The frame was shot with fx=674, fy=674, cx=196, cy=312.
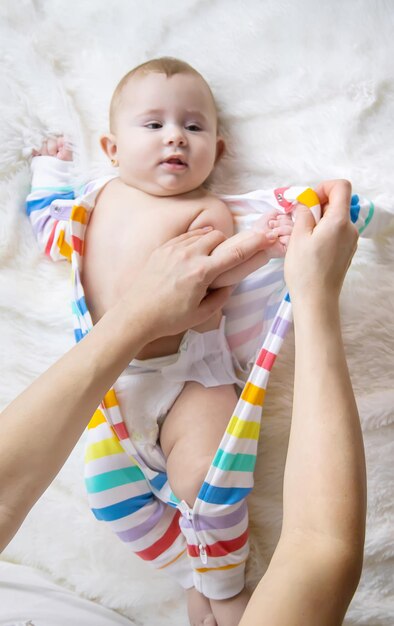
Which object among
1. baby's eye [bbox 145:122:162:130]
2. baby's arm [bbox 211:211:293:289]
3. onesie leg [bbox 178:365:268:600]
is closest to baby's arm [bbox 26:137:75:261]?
baby's eye [bbox 145:122:162:130]

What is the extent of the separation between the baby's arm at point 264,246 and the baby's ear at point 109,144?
0.35 meters

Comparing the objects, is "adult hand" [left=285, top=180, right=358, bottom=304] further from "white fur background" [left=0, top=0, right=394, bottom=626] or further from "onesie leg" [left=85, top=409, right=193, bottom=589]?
"onesie leg" [left=85, top=409, right=193, bottom=589]

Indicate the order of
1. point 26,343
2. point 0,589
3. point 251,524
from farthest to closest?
point 26,343 < point 251,524 < point 0,589

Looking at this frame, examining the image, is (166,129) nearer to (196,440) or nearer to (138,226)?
(138,226)

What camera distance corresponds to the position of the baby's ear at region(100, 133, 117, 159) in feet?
4.13

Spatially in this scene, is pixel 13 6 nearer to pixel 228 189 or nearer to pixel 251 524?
pixel 228 189

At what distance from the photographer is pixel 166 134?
114 cm

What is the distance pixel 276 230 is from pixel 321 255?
24 centimetres

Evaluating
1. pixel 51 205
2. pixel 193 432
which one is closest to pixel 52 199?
pixel 51 205

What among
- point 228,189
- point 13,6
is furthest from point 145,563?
point 13,6

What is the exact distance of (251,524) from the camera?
115 centimetres

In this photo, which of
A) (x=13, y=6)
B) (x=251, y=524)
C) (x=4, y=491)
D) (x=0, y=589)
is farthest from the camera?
(x=13, y=6)

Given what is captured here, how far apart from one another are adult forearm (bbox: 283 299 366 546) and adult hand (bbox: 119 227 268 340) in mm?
269

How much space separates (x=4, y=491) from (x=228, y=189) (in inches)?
29.3
